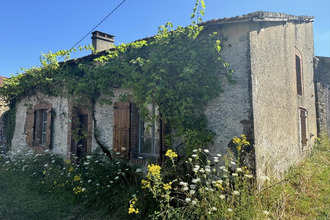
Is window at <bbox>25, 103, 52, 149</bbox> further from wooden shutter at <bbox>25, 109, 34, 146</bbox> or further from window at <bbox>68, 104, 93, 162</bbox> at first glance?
window at <bbox>68, 104, 93, 162</bbox>

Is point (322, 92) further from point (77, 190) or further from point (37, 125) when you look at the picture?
point (37, 125)

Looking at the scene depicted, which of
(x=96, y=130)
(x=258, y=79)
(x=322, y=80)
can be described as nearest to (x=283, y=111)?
(x=258, y=79)

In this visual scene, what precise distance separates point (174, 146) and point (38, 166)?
4.78 m

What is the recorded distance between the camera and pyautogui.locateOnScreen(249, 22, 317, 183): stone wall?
466 centimetres

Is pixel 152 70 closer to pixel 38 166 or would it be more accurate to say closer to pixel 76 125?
pixel 76 125

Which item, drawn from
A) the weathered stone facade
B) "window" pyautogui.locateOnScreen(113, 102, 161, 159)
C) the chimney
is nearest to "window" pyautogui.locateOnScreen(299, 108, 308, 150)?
the weathered stone facade

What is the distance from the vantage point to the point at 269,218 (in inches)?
141

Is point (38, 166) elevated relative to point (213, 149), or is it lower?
lower

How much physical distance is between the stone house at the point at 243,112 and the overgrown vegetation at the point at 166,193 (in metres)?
0.53

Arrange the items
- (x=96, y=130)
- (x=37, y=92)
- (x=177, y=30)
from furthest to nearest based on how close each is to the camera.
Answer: (x=37, y=92) < (x=96, y=130) < (x=177, y=30)

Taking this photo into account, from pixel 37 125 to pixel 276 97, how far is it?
8.42m

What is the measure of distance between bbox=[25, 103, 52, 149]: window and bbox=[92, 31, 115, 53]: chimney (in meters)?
3.52

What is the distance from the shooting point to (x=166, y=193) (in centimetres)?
368

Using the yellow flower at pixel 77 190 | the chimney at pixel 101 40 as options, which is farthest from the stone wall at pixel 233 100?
the chimney at pixel 101 40
